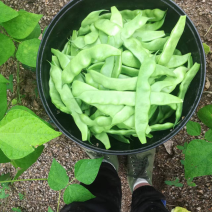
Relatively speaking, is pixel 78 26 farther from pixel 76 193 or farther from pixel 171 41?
pixel 76 193

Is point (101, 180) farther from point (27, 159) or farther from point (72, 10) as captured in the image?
point (72, 10)

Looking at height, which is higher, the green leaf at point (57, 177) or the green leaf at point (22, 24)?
the green leaf at point (22, 24)

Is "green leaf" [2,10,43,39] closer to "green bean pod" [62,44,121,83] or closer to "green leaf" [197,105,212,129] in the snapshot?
"green bean pod" [62,44,121,83]

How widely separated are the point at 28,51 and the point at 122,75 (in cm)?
42

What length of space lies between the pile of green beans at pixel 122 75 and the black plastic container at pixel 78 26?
36 mm

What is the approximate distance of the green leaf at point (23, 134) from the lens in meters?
0.61

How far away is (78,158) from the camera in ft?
5.20

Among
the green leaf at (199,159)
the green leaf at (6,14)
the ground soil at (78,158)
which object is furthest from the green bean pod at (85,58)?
the ground soil at (78,158)

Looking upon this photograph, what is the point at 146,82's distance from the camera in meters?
0.82

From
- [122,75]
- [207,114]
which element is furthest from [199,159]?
[122,75]

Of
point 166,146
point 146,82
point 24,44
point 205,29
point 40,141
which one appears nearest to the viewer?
point 40,141

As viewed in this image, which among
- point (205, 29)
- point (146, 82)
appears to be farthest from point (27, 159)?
point (205, 29)

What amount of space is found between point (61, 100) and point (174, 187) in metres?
1.08

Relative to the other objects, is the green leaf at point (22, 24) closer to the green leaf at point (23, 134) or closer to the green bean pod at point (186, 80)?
Result: the green leaf at point (23, 134)
